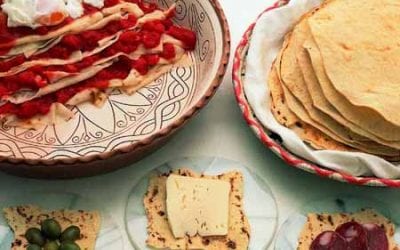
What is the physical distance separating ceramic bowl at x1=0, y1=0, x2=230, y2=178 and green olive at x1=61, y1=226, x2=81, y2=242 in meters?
0.12

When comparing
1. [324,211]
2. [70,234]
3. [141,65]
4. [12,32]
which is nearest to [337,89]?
[324,211]

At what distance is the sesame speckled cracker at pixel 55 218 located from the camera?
1480 mm

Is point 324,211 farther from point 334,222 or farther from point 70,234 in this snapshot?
point 70,234

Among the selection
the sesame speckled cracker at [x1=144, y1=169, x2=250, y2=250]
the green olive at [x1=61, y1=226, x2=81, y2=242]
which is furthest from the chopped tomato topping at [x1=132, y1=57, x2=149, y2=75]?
the green olive at [x1=61, y1=226, x2=81, y2=242]

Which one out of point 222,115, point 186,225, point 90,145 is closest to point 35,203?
point 90,145

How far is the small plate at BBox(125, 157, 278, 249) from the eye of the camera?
1.50m

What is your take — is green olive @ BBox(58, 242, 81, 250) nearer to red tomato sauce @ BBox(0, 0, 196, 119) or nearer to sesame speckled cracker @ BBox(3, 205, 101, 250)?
sesame speckled cracker @ BBox(3, 205, 101, 250)

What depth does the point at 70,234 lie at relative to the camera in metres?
1.45

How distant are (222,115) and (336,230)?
408 mm

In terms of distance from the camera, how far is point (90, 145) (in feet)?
5.29

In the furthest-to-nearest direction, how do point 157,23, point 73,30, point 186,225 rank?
point 157,23 < point 73,30 < point 186,225

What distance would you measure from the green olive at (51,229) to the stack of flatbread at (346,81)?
52cm

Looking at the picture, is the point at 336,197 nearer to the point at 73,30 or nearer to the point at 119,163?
the point at 119,163

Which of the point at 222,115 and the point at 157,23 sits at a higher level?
the point at 157,23
